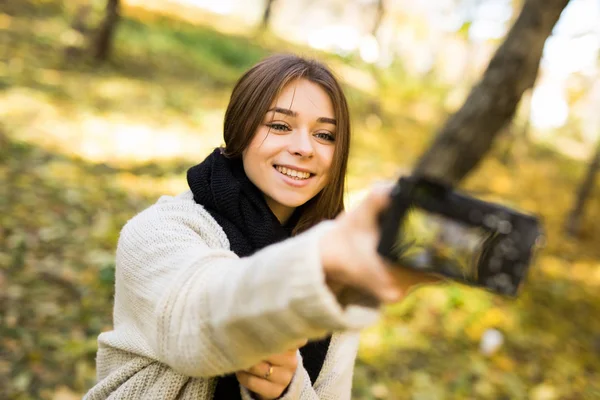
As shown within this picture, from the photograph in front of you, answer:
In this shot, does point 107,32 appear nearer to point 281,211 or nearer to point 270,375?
point 281,211

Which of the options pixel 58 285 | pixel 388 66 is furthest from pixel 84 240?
pixel 388 66

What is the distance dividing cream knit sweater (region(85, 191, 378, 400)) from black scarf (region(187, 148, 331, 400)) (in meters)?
0.04

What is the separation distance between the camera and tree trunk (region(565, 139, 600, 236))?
22.5ft

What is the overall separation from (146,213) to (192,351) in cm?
49

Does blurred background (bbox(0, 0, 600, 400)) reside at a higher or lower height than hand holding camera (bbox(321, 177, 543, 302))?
lower

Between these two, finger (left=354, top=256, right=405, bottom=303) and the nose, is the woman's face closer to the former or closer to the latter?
the nose

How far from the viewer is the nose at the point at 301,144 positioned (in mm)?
1467

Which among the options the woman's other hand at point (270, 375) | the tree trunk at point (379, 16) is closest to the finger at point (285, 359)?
the woman's other hand at point (270, 375)

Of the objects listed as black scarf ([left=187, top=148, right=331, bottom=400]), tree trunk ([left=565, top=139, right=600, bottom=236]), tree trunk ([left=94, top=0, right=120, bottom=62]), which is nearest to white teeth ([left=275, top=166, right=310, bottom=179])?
black scarf ([left=187, top=148, right=331, bottom=400])

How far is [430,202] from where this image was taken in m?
0.84

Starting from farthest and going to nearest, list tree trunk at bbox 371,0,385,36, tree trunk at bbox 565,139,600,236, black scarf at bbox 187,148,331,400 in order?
tree trunk at bbox 371,0,385,36 → tree trunk at bbox 565,139,600,236 → black scarf at bbox 187,148,331,400

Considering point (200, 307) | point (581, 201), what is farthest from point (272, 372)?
point (581, 201)

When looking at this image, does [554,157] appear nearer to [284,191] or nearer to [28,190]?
[28,190]

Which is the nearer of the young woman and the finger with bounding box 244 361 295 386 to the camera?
the young woman
